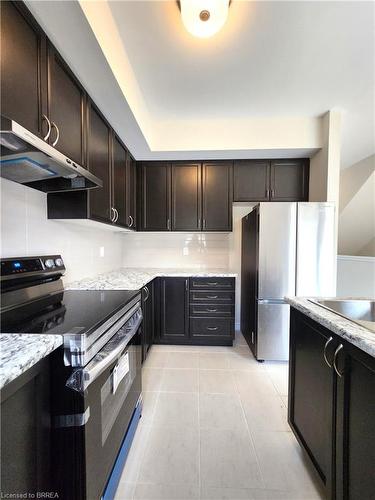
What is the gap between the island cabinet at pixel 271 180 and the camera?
280 cm

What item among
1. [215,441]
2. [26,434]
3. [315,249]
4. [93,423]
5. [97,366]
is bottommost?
[215,441]

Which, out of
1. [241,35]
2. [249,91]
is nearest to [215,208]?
[249,91]

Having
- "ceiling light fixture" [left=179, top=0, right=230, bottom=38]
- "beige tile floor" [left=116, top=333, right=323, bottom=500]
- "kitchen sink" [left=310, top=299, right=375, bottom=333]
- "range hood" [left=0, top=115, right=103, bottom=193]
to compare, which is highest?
"ceiling light fixture" [left=179, top=0, right=230, bottom=38]

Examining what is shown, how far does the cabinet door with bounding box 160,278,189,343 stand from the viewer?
267cm

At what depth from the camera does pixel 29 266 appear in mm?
1266

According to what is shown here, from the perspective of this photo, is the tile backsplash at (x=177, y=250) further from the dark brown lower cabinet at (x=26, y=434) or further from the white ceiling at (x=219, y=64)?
the dark brown lower cabinet at (x=26, y=434)

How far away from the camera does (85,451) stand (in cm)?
79

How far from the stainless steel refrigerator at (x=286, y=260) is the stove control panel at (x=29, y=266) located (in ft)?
6.06

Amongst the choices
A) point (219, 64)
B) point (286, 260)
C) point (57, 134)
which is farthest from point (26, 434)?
point (219, 64)

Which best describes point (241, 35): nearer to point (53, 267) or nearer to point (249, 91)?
point (249, 91)

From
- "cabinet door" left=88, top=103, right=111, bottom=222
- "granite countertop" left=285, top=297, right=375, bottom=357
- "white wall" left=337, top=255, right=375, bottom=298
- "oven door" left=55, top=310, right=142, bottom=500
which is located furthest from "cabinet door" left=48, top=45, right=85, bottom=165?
"white wall" left=337, top=255, right=375, bottom=298

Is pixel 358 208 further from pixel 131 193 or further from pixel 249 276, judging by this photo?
pixel 131 193

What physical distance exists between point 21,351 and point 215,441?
1358mm

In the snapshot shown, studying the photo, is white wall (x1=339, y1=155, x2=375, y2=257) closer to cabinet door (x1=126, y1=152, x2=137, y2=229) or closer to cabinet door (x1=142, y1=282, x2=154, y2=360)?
cabinet door (x1=126, y1=152, x2=137, y2=229)
